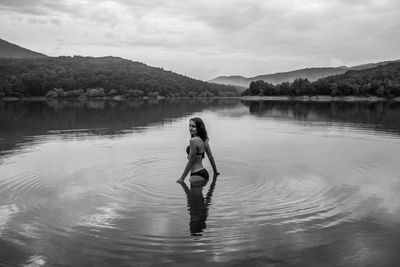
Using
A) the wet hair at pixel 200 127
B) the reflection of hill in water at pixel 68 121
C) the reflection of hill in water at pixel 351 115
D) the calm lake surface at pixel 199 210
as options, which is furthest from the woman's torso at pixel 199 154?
the reflection of hill in water at pixel 351 115

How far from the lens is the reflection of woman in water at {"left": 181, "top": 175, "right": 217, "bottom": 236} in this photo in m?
10.1

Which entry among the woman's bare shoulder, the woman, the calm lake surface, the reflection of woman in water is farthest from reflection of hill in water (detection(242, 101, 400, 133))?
the reflection of woman in water

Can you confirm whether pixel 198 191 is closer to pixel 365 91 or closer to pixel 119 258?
pixel 119 258

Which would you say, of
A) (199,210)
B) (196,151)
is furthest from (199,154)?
(199,210)

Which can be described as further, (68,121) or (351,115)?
(351,115)

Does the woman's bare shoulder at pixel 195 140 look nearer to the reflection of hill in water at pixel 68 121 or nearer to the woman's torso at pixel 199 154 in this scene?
the woman's torso at pixel 199 154

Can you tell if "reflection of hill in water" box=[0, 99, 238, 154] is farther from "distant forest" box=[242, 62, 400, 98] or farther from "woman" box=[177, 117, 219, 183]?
"distant forest" box=[242, 62, 400, 98]

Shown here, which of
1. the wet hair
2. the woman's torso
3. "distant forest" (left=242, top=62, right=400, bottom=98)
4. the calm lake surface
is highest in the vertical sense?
"distant forest" (left=242, top=62, right=400, bottom=98)

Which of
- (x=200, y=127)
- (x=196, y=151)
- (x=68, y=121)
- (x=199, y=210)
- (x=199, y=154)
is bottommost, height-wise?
(x=199, y=210)

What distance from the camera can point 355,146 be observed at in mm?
24594

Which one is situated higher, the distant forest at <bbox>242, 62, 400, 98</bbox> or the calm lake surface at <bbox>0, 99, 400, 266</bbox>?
the distant forest at <bbox>242, 62, 400, 98</bbox>

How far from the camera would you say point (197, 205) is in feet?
38.8

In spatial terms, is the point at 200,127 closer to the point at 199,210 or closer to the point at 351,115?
the point at 199,210

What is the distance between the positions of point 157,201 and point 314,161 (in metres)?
10.2
